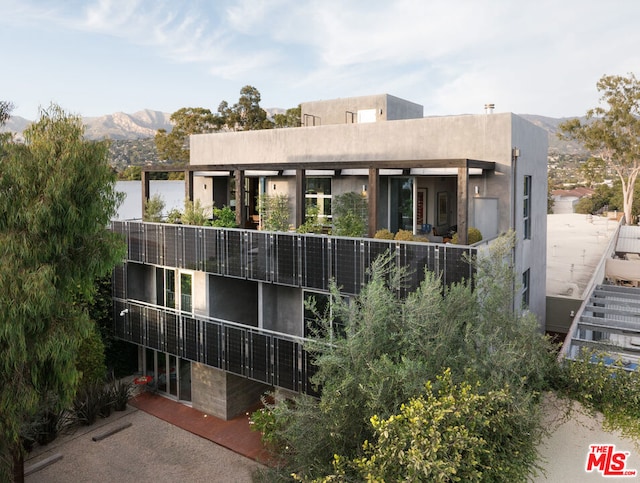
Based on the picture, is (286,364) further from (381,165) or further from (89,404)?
(89,404)

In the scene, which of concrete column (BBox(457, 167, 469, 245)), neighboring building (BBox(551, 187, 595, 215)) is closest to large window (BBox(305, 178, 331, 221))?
concrete column (BBox(457, 167, 469, 245))

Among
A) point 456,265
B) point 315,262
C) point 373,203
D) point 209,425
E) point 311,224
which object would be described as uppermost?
point 373,203

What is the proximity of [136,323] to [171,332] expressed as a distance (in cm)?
179

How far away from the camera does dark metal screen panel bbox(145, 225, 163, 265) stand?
547 inches

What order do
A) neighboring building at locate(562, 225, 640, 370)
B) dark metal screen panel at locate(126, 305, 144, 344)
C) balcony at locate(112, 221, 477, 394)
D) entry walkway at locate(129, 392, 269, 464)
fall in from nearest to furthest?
neighboring building at locate(562, 225, 640, 370) < balcony at locate(112, 221, 477, 394) < entry walkway at locate(129, 392, 269, 464) < dark metal screen panel at locate(126, 305, 144, 344)

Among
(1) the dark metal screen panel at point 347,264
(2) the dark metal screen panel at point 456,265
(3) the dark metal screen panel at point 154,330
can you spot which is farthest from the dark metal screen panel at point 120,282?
(2) the dark metal screen panel at point 456,265

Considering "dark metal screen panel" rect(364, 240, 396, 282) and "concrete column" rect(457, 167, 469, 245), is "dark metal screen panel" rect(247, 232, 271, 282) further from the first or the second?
"concrete column" rect(457, 167, 469, 245)

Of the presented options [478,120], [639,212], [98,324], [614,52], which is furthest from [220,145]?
[639,212]

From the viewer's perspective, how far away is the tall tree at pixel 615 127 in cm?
3422

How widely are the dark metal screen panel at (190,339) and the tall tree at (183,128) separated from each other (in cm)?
3110

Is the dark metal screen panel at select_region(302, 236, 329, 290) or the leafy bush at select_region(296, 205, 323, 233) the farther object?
the leafy bush at select_region(296, 205, 323, 233)

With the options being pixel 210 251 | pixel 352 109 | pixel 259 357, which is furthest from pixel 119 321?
pixel 352 109

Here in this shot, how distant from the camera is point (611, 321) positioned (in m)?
11.8

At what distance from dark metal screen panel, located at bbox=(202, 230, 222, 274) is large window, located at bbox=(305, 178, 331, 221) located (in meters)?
3.30
